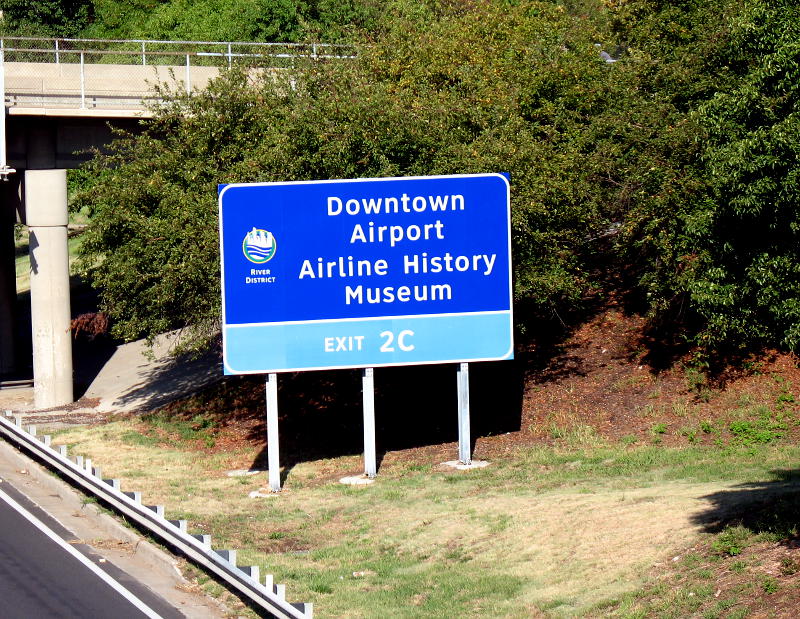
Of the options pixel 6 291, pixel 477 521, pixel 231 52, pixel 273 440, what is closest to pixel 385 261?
pixel 273 440

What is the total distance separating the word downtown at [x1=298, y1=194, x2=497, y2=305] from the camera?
20.1 m

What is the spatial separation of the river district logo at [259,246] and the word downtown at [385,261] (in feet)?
2.14

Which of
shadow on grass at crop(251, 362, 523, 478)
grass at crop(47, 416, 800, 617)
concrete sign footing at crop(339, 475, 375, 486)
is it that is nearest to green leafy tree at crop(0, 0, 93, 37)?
shadow on grass at crop(251, 362, 523, 478)

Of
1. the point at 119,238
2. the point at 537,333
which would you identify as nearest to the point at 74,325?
the point at 119,238

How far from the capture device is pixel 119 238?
25.1 meters

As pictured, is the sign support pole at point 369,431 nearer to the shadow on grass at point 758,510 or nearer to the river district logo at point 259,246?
the river district logo at point 259,246

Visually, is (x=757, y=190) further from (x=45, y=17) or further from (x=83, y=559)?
(x=45, y=17)

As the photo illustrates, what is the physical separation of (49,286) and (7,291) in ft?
26.6

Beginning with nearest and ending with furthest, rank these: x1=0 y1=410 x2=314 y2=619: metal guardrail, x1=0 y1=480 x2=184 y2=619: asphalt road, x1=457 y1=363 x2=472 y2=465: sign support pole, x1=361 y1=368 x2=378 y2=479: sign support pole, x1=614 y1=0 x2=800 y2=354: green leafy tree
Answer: x1=0 y1=410 x2=314 y2=619: metal guardrail, x1=614 y1=0 x2=800 y2=354: green leafy tree, x1=0 y1=480 x2=184 y2=619: asphalt road, x1=361 y1=368 x2=378 y2=479: sign support pole, x1=457 y1=363 x2=472 y2=465: sign support pole

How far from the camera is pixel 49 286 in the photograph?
3034 cm

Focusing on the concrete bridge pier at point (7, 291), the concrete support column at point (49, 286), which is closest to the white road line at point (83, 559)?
the concrete support column at point (49, 286)

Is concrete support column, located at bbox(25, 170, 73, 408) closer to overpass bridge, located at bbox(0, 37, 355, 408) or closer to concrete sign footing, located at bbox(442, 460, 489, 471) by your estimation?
overpass bridge, located at bbox(0, 37, 355, 408)

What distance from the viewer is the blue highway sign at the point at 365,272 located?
19.8 m

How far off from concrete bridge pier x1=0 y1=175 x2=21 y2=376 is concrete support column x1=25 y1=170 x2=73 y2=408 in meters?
6.07
